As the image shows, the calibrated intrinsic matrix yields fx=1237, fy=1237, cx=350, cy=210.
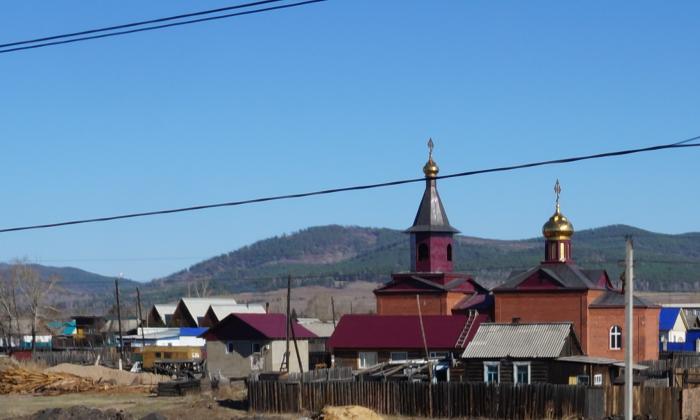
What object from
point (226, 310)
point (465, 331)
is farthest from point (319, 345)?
point (465, 331)

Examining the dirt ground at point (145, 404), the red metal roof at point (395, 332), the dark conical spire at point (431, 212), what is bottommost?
the dirt ground at point (145, 404)

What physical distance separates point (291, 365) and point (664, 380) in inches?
952

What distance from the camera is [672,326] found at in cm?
9625

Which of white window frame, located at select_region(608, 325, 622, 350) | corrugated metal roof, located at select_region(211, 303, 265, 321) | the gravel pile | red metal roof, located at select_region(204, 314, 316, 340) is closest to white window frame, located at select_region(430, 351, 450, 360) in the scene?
red metal roof, located at select_region(204, 314, 316, 340)

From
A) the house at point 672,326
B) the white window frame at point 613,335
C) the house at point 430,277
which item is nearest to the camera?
the white window frame at point 613,335

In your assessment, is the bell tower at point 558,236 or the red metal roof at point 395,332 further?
the bell tower at point 558,236

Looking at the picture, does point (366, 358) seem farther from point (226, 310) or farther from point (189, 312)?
point (189, 312)

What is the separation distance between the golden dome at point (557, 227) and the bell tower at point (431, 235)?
19.5 ft

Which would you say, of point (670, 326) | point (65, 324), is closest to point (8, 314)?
point (65, 324)

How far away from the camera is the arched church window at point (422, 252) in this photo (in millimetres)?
75188

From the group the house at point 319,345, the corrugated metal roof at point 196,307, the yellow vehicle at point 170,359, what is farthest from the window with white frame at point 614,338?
the corrugated metal roof at point 196,307

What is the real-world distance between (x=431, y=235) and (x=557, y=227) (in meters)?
7.64

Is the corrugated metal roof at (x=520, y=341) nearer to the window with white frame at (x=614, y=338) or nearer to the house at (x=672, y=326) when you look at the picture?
the window with white frame at (x=614, y=338)

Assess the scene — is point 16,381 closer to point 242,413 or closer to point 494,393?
point 242,413
